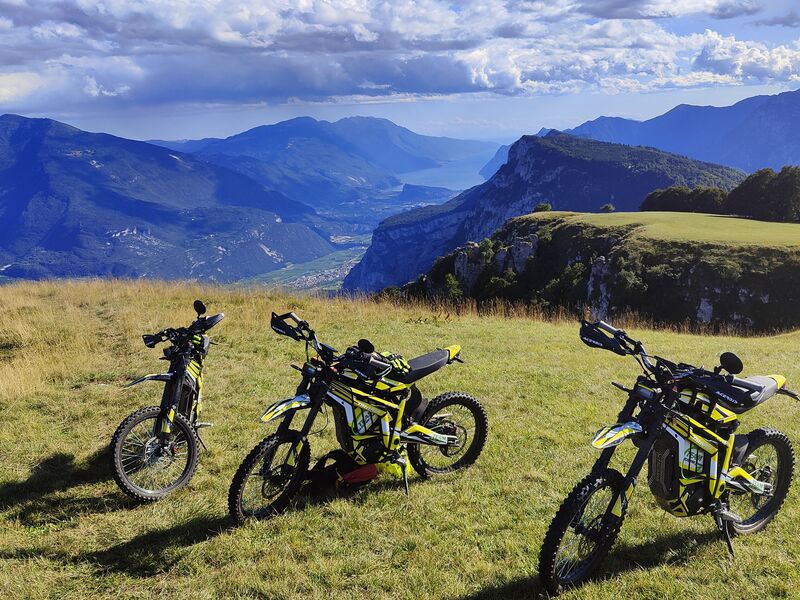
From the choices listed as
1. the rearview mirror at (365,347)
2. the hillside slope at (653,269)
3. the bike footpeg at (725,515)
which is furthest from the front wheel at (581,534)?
the hillside slope at (653,269)

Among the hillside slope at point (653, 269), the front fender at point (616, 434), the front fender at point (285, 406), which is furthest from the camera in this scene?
the hillside slope at point (653, 269)

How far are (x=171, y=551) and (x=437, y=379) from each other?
5723mm

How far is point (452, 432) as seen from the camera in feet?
19.8

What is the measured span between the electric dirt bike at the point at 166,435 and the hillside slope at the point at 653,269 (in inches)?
1054

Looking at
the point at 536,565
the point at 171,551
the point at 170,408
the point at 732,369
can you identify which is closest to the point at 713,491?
the point at 732,369

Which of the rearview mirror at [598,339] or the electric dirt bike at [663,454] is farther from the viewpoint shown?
the rearview mirror at [598,339]

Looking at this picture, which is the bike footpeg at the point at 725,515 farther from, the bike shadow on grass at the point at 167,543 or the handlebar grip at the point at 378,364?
the bike shadow on grass at the point at 167,543

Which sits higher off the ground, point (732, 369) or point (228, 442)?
point (732, 369)

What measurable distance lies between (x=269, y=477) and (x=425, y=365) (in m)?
2.03

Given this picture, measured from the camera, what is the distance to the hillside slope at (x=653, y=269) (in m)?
43.6

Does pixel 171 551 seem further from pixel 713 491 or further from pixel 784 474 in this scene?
pixel 784 474

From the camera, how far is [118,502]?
18.5ft

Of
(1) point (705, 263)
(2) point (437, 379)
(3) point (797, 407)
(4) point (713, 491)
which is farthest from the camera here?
(1) point (705, 263)

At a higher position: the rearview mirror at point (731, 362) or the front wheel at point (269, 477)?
the rearview mirror at point (731, 362)
